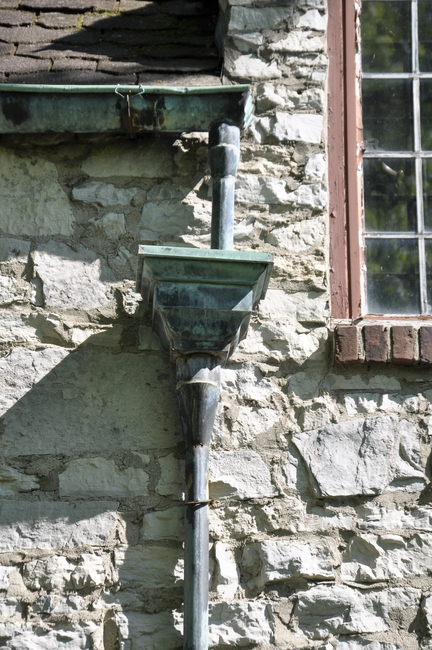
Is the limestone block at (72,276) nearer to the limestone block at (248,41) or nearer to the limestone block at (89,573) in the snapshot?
the limestone block at (89,573)

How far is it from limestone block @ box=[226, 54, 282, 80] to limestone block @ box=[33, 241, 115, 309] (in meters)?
0.94

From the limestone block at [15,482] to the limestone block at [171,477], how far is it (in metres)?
0.44

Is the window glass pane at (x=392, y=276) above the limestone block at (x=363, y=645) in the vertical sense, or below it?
above

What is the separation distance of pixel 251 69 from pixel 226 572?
6.38 ft

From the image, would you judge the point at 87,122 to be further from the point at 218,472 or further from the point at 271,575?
the point at 271,575

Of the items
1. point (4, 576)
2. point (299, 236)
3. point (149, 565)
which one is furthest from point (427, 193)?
point (4, 576)

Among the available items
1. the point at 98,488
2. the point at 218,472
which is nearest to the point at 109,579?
the point at 98,488

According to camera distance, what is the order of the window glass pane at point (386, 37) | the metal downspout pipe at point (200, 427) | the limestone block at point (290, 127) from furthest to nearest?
the window glass pane at point (386, 37) → the limestone block at point (290, 127) → the metal downspout pipe at point (200, 427)

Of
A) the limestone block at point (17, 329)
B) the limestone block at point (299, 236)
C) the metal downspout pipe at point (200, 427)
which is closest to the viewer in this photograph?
the metal downspout pipe at point (200, 427)

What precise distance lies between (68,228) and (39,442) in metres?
0.82

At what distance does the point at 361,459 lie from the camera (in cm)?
332

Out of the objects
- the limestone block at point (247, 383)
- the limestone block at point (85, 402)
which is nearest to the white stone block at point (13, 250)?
the limestone block at point (85, 402)

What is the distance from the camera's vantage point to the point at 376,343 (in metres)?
3.38

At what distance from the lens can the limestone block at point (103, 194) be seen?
3.59m
